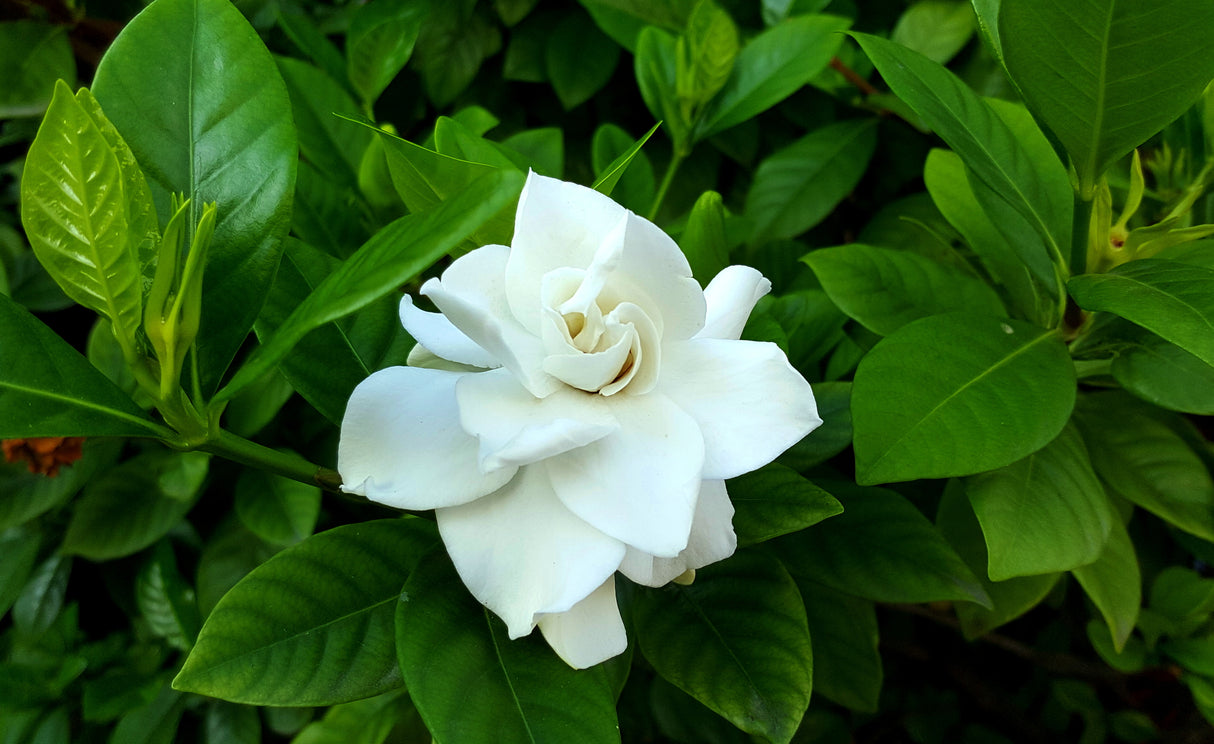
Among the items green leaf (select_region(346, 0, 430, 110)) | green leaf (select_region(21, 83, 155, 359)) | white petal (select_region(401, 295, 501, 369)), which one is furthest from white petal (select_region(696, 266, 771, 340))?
green leaf (select_region(346, 0, 430, 110))

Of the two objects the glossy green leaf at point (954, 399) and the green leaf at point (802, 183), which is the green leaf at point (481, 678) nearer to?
the glossy green leaf at point (954, 399)

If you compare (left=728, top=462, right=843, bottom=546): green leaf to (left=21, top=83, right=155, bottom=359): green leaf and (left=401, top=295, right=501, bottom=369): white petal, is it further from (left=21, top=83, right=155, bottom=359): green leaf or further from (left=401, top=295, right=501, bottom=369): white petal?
(left=21, top=83, right=155, bottom=359): green leaf

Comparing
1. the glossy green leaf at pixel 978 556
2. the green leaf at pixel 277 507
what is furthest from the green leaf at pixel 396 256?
the glossy green leaf at pixel 978 556

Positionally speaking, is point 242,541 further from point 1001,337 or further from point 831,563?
point 1001,337

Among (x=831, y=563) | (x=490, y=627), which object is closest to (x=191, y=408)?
(x=490, y=627)

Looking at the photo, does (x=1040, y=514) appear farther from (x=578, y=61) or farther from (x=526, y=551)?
(x=578, y=61)
